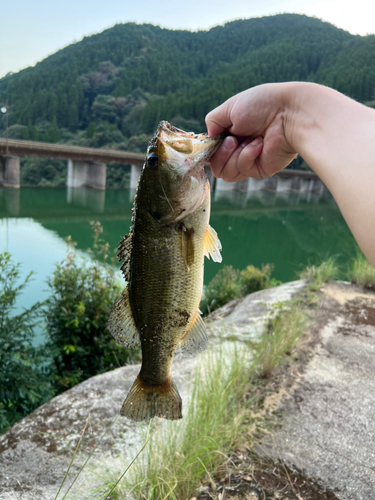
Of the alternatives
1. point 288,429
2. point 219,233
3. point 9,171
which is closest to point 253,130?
point 288,429

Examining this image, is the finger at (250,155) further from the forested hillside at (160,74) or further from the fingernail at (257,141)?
the forested hillside at (160,74)

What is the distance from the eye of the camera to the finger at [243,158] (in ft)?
6.44

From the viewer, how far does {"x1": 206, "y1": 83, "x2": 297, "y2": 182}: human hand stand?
1.79m

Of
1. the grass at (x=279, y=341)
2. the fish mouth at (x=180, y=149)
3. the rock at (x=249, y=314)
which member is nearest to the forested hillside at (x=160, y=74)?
the rock at (x=249, y=314)

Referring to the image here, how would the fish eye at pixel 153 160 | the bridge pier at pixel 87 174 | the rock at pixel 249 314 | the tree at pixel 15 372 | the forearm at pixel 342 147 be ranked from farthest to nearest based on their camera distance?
the bridge pier at pixel 87 174 → the rock at pixel 249 314 → the tree at pixel 15 372 → the fish eye at pixel 153 160 → the forearm at pixel 342 147

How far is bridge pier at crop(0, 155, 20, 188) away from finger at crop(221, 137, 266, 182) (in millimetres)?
35250

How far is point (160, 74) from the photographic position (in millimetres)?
82625

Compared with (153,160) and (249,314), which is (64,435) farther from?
(249,314)

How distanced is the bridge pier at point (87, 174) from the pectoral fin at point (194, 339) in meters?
41.9

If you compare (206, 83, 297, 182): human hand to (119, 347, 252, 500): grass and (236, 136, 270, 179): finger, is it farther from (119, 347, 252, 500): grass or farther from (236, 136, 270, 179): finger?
(119, 347, 252, 500): grass

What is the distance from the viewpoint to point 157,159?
1451 mm

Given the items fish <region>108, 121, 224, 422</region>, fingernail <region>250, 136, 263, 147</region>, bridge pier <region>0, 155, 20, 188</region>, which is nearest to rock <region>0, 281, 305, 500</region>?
fish <region>108, 121, 224, 422</region>

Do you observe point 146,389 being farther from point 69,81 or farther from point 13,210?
point 69,81

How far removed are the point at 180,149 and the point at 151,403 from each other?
3.46 feet
